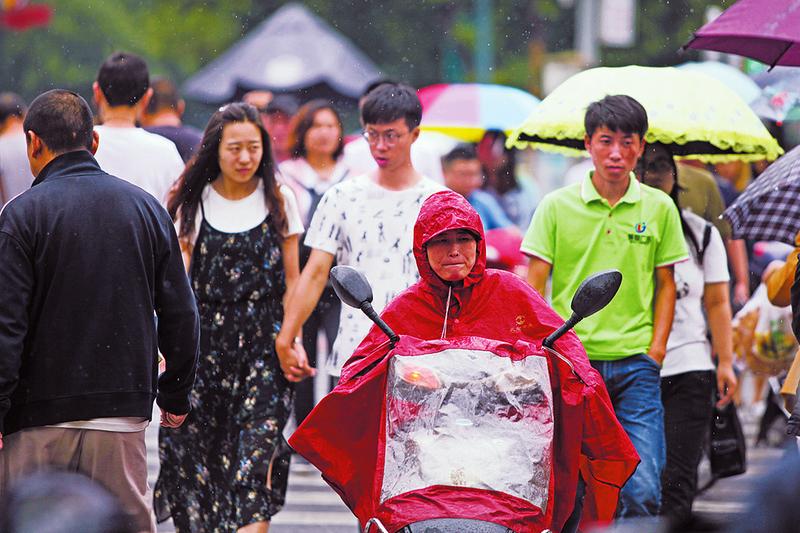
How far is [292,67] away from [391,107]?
551 inches

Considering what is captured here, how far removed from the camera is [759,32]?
821 centimetres

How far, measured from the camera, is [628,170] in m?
7.90

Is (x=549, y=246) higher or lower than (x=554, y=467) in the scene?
higher

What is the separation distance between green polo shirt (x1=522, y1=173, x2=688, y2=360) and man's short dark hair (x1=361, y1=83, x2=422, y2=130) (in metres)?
0.94

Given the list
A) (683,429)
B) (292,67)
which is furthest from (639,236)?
(292,67)

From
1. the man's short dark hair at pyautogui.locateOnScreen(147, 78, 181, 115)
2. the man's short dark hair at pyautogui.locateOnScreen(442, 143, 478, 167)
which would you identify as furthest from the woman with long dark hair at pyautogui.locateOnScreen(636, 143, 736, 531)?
the man's short dark hair at pyautogui.locateOnScreen(442, 143, 478, 167)

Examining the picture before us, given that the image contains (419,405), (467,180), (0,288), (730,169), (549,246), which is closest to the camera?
(419,405)

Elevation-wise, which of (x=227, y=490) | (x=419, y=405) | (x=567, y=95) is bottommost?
(x=227, y=490)

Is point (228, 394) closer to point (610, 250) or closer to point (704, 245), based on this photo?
point (610, 250)

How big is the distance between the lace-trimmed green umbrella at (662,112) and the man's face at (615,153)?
602 mm

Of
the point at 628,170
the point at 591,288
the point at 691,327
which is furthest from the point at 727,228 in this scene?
the point at 591,288

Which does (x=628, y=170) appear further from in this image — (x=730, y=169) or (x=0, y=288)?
(x=730, y=169)

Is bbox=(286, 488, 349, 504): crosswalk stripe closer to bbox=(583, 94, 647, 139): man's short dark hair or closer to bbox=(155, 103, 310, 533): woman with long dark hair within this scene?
bbox=(155, 103, 310, 533): woman with long dark hair

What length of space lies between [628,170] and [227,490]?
251 cm
